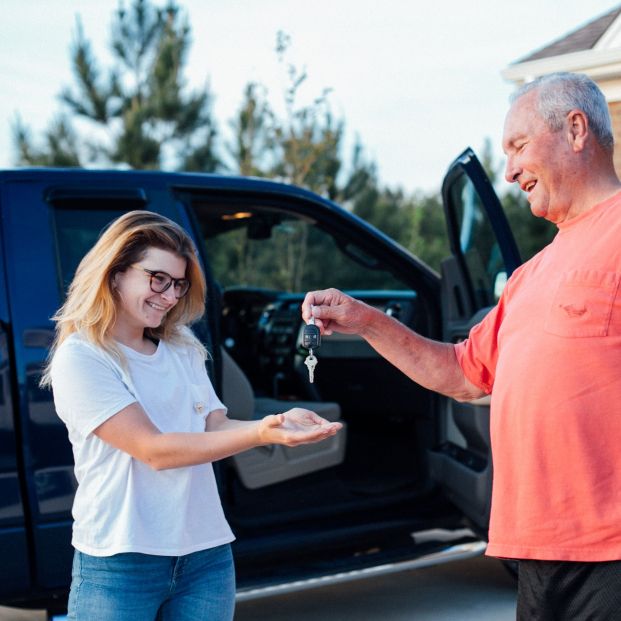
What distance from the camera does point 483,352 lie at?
8.18 feet

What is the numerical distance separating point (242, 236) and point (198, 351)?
742 cm

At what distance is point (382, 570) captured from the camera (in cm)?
406

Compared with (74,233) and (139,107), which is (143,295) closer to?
(74,233)

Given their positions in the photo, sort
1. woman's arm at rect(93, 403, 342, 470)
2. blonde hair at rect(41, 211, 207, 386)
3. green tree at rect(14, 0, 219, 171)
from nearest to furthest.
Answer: woman's arm at rect(93, 403, 342, 470), blonde hair at rect(41, 211, 207, 386), green tree at rect(14, 0, 219, 171)

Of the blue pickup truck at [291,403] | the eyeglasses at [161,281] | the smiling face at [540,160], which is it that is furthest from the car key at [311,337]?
the blue pickup truck at [291,403]

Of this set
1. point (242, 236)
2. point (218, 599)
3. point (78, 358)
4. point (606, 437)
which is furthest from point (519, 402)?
point (242, 236)

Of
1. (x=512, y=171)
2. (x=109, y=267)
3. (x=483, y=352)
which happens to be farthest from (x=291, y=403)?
(x=512, y=171)

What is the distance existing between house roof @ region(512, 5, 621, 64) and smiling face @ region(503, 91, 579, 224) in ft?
24.7

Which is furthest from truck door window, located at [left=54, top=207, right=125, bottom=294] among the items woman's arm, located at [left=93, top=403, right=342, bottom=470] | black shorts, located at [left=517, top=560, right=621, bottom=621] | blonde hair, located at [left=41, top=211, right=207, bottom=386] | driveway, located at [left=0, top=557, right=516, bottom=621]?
black shorts, located at [left=517, top=560, right=621, bottom=621]

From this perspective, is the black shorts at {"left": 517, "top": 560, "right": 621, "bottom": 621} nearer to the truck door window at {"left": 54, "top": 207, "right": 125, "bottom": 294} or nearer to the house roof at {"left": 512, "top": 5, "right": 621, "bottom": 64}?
the truck door window at {"left": 54, "top": 207, "right": 125, "bottom": 294}

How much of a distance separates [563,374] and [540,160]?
512mm

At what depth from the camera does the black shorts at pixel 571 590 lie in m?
2.02

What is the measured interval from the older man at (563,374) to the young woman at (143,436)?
1.48ft

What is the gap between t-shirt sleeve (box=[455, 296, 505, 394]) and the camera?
2467 mm
